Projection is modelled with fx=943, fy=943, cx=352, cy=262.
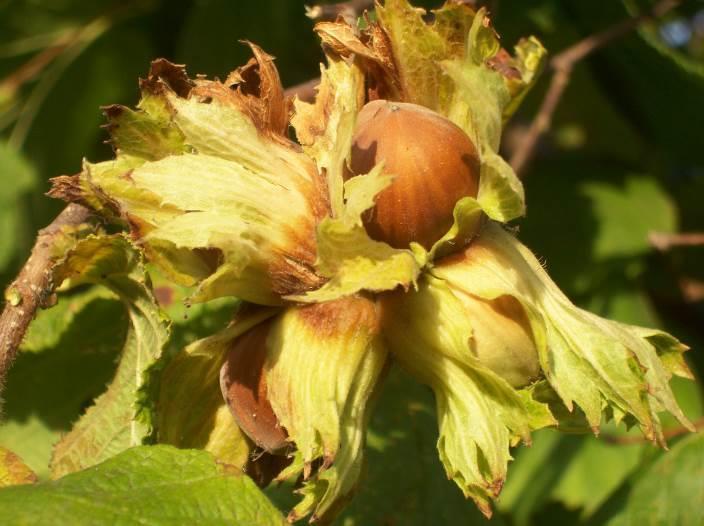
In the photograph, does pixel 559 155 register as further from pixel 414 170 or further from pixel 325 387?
pixel 325 387

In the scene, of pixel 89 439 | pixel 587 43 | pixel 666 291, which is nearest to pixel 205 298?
pixel 89 439

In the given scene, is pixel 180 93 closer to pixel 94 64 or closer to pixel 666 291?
pixel 94 64

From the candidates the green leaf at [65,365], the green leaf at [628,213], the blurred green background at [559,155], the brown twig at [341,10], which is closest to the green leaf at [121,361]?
the green leaf at [65,365]

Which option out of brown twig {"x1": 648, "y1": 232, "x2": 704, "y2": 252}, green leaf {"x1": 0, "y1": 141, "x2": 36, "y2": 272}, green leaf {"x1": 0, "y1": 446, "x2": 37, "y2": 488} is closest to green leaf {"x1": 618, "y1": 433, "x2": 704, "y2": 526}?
brown twig {"x1": 648, "y1": 232, "x2": 704, "y2": 252}

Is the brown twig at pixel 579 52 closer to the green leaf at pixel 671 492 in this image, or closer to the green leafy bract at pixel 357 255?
the green leaf at pixel 671 492

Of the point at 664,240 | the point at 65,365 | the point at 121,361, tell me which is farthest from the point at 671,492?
the point at 65,365

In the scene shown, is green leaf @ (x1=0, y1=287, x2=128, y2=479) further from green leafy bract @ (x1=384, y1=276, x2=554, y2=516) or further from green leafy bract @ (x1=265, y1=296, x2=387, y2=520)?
green leafy bract @ (x1=384, y1=276, x2=554, y2=516)
